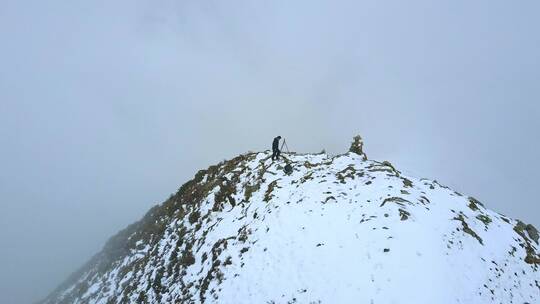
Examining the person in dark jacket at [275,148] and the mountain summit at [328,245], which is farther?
the person in dark jacket at [275,148]

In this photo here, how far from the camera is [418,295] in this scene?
19094 millimetres

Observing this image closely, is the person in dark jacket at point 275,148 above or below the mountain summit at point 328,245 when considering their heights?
above

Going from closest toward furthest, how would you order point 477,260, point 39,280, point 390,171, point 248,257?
point 477,260 < point 248,257 < point 390,171 < point 39,280

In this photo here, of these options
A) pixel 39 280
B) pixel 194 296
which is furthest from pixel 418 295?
pixel 39 280

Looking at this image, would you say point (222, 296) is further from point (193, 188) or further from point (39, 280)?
point (39, 280)

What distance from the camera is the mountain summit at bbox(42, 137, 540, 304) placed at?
67.9 feet

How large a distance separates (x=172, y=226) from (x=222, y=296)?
12.3 m

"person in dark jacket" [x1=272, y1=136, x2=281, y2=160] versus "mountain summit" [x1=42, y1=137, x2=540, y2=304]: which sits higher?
"person in dark jacket" [x1=272, y1=136, x2=281, y2=160]

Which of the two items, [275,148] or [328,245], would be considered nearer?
[328,245]

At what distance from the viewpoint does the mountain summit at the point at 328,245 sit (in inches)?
815

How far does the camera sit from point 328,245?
76.2 feet

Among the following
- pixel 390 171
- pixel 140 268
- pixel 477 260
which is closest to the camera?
pixel 477 260

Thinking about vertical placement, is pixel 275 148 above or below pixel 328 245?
above

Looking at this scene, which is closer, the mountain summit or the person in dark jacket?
the mountain summit
